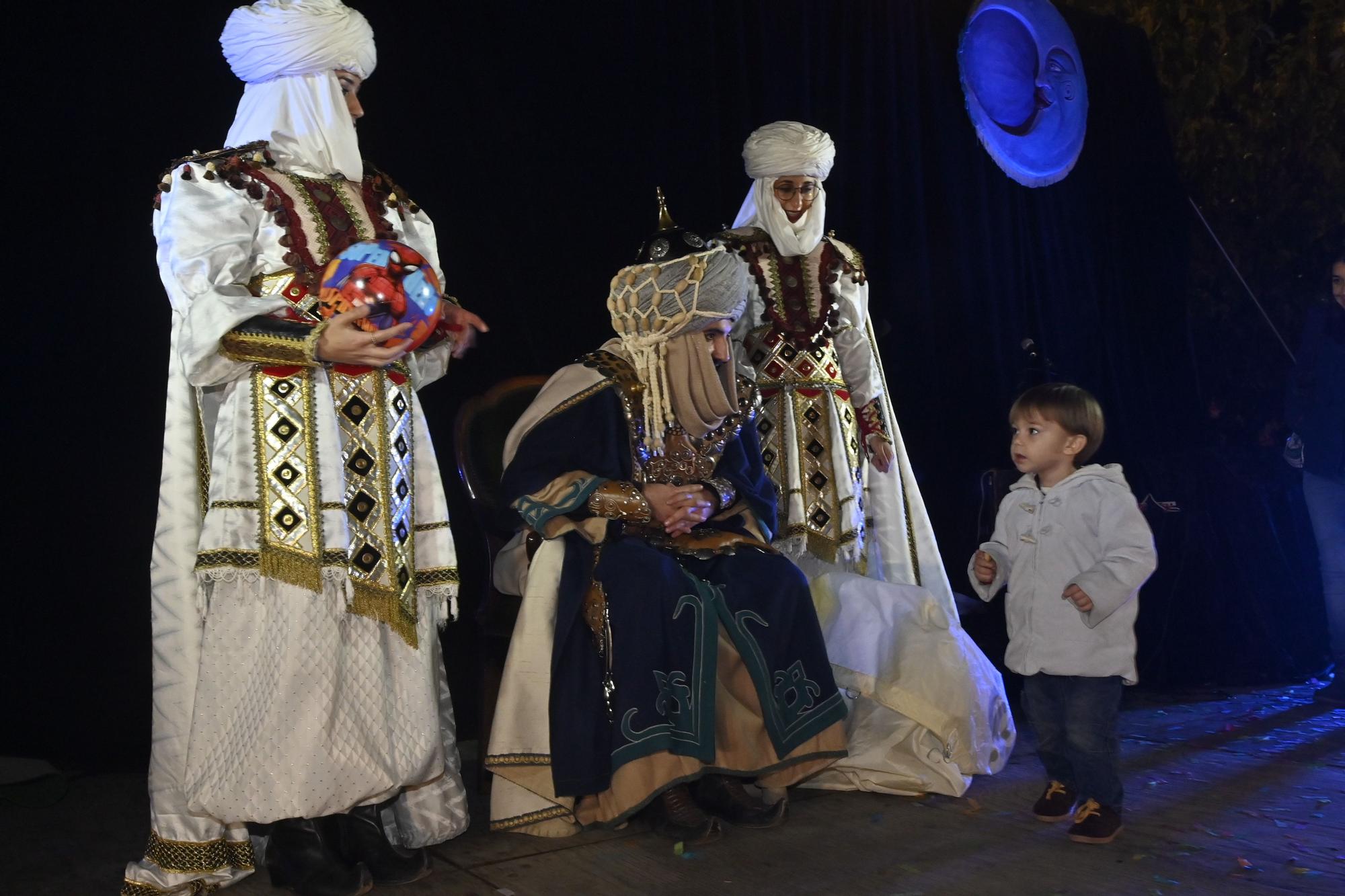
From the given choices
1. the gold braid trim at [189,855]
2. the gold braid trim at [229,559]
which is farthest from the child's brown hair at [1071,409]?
the gold braid trim at [189,855]

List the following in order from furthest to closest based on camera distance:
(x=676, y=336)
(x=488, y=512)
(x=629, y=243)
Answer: (x=629, y=243) < (x=488, y=512) < (x=676, y=336)

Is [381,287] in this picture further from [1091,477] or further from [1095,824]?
[1095,824]

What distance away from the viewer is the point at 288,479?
2.43m

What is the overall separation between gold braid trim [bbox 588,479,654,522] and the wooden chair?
28 centimetres

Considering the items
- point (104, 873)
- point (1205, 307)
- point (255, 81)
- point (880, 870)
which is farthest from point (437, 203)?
point (1205, 307)

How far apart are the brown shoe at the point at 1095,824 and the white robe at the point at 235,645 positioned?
53.9 inches

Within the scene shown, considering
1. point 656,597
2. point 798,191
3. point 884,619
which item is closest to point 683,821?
point 656,597

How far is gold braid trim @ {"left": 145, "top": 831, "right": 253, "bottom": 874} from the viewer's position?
7.80 ft

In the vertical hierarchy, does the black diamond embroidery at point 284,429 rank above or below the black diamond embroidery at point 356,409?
below

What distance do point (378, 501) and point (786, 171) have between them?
176 cm

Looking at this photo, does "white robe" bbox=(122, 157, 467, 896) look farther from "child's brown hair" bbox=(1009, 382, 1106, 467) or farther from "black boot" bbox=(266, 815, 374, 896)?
"child's brown hair" bbox=(1009, 382, 1106, 467)

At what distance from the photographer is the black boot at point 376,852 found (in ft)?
8.11

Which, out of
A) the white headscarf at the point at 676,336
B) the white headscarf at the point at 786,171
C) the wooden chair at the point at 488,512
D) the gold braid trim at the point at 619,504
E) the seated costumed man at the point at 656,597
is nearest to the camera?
the seated costumed man at the point at 656,597

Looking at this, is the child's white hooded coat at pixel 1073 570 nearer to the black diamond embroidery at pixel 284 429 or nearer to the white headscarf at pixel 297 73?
the black diamond embroidery at pixel 284 429
